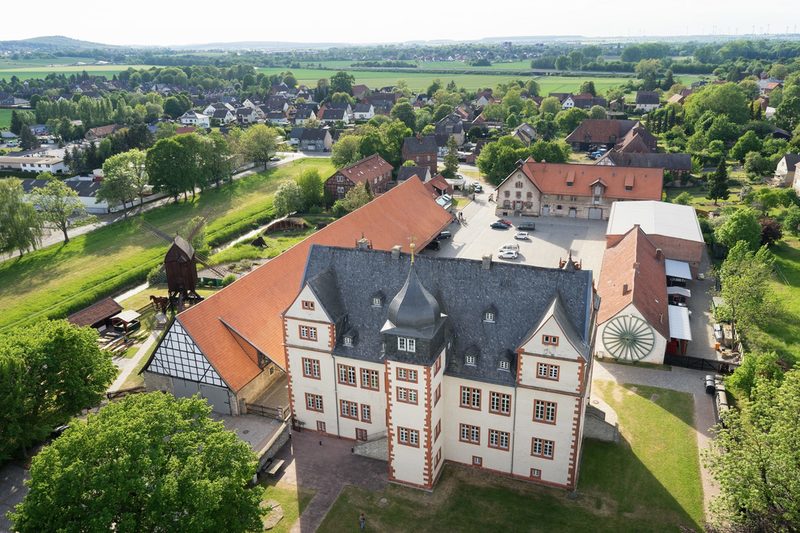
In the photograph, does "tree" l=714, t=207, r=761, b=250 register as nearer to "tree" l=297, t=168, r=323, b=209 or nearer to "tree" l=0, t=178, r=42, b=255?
"tree" l=297, t=168, r=323, b=209

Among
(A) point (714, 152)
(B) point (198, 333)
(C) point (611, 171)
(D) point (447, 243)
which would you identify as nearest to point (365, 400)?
(B) point (198, 333)

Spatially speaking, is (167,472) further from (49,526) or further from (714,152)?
(714,152)

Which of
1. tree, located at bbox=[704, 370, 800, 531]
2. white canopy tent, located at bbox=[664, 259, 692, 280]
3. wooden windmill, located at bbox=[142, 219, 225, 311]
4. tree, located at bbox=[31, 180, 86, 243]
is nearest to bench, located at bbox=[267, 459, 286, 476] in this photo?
wooden windmill, located at bbox=[142, 219, 225, 311]

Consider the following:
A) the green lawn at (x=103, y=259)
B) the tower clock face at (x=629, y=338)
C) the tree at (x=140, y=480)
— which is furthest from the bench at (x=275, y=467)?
the green lawn at (x=103, y=259)

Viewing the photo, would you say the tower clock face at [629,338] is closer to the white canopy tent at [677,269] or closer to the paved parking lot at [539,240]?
the white canopy tent at [677,269]

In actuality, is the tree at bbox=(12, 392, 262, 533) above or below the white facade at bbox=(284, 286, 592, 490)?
above

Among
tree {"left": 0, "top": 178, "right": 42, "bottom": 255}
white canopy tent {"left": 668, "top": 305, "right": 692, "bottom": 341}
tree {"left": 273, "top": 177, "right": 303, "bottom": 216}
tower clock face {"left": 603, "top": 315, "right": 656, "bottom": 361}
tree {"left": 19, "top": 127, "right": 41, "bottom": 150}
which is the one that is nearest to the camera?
tower clock face {"left": 603, "top": 315, "right": 656, "bottom": 361}

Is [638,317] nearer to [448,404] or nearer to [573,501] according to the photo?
[573,501]
